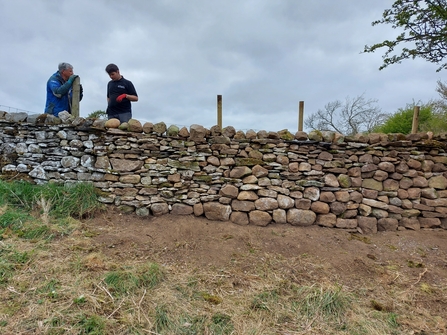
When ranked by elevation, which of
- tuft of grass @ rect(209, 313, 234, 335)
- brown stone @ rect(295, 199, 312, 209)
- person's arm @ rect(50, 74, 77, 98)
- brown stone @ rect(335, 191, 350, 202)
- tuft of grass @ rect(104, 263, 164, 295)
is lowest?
tuft of grass @ rect(209, 313, 234, 335)

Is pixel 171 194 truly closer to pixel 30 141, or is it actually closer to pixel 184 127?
pixel 184 127

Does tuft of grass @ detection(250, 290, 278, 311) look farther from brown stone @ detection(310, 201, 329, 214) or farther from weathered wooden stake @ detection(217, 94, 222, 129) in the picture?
weathered wooden stake @ detection(217, 94, 222, 129)

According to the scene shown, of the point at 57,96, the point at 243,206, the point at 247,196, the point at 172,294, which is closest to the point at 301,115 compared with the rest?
the point at 247,196

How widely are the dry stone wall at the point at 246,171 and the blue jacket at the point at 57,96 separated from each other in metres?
0.36

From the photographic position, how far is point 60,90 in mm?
4227

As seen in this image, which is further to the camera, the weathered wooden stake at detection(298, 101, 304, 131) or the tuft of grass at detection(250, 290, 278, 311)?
the weathered wooden stake at detection(298, 101, 304, 131)

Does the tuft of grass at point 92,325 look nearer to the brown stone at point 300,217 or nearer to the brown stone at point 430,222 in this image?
the brown stone at point 300,217

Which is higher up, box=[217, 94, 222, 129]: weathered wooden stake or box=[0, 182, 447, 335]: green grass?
box=[217, 94, 222, 129]: weathered wooden stake

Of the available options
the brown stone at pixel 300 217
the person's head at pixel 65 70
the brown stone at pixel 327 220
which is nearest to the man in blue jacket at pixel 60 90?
the person's head at pixel 65 70

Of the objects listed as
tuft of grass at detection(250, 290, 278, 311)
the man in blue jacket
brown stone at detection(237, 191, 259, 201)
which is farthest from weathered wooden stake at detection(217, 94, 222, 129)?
tuft of grass at detection(250, 290, 278, 311)

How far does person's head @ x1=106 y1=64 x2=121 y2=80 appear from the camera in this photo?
4.25m

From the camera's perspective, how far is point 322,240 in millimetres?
3766

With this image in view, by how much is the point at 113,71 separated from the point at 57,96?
102 centimetres

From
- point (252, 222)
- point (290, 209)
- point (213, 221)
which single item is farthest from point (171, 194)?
point (290, 209)
